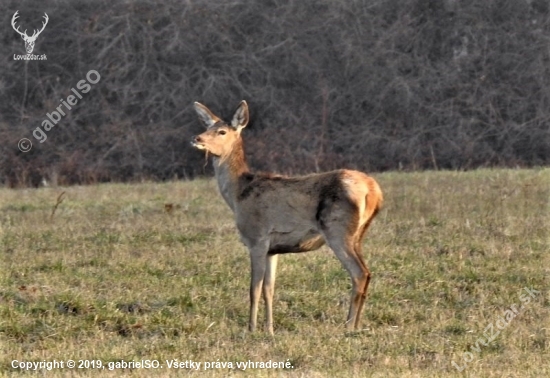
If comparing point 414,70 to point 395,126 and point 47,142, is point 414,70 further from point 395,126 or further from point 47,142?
point 47,142

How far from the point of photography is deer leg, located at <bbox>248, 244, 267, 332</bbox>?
9.02m

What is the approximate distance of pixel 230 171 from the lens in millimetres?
9883

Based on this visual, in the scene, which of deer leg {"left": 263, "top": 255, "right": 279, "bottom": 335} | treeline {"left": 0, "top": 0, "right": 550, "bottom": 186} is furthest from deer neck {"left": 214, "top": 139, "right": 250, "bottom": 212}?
treeline {"left": 0, "top": 0, "right": 550, "bottom": 186}

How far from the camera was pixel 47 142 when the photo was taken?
2841 centimetres

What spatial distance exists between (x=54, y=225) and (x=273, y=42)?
16.9m

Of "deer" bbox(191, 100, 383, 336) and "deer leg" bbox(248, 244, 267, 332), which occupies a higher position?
"deer" bbox(191, 100, 383, 336)

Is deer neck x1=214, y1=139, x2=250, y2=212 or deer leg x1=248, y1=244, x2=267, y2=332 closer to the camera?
deer leg x1=248, y1=244, x2=267, y2=332

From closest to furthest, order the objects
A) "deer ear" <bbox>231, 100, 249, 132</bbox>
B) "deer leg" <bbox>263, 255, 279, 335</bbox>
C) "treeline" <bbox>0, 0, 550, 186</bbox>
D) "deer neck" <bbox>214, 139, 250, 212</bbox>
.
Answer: "deer leg" <bbox>263, 255, 279, 335</bbox>, "deer neck" <bbox>214, 139, 250, 212</bbox>, "deer ear" <bbox>231, 100, 249, 132</bbox>, "treeline" <bbox>0, 0, 550, 186</bbox>

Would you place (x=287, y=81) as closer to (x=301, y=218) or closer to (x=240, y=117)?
(x=240, y=117)

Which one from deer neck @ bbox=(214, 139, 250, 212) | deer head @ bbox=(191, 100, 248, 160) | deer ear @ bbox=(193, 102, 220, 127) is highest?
deer ear @ bbox=(193, 102, 220, 127)

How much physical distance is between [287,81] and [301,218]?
21.0 m

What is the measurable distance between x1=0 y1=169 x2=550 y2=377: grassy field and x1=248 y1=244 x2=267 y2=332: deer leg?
199 mm

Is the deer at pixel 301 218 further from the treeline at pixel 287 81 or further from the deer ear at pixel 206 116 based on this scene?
the treeline at pixel 287 81

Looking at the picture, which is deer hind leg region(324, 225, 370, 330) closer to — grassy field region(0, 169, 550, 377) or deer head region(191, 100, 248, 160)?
grassy field region(0, 169, 550, 377)
